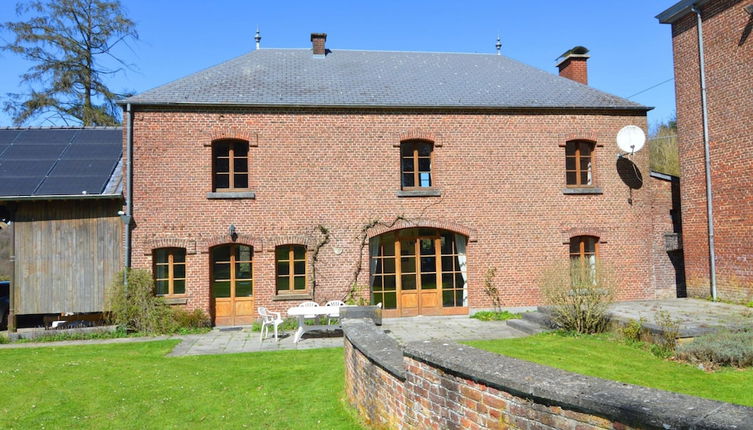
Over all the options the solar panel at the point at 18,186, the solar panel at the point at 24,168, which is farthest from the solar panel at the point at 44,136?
the solar panel at the point at 18,186

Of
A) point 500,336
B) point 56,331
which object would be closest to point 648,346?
point 500,336

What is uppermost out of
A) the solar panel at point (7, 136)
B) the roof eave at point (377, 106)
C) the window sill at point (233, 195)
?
the roof eave at point (377, 106)

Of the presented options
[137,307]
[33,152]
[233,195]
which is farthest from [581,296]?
[33,152]

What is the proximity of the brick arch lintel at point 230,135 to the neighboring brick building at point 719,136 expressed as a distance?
1122 centimetres

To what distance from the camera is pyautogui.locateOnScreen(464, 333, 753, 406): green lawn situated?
22.9 ft

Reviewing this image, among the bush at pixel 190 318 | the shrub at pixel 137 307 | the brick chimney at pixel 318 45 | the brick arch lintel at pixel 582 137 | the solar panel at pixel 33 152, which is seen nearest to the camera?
the shrub at pixel 137 307

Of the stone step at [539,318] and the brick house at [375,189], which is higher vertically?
the brick house at [375,189]

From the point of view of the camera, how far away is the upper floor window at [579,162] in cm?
1547

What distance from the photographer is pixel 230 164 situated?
14000mm

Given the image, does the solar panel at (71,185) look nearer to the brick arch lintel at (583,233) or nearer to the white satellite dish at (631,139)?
the brick arch lintel at (583,233)

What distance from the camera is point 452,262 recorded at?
14883mm

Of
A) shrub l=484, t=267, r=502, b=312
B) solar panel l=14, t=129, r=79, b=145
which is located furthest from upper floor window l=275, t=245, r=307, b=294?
solar panel l=14, t=129, r=79, b=145

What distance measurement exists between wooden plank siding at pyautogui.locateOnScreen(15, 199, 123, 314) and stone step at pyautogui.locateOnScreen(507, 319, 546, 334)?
940 centimetres

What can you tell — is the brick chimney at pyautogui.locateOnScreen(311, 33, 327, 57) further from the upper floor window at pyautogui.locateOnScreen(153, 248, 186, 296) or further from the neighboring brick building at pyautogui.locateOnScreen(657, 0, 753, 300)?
the neighboring brick building at pyautogui.locateOnScreen(657, 0, 753, 300)
